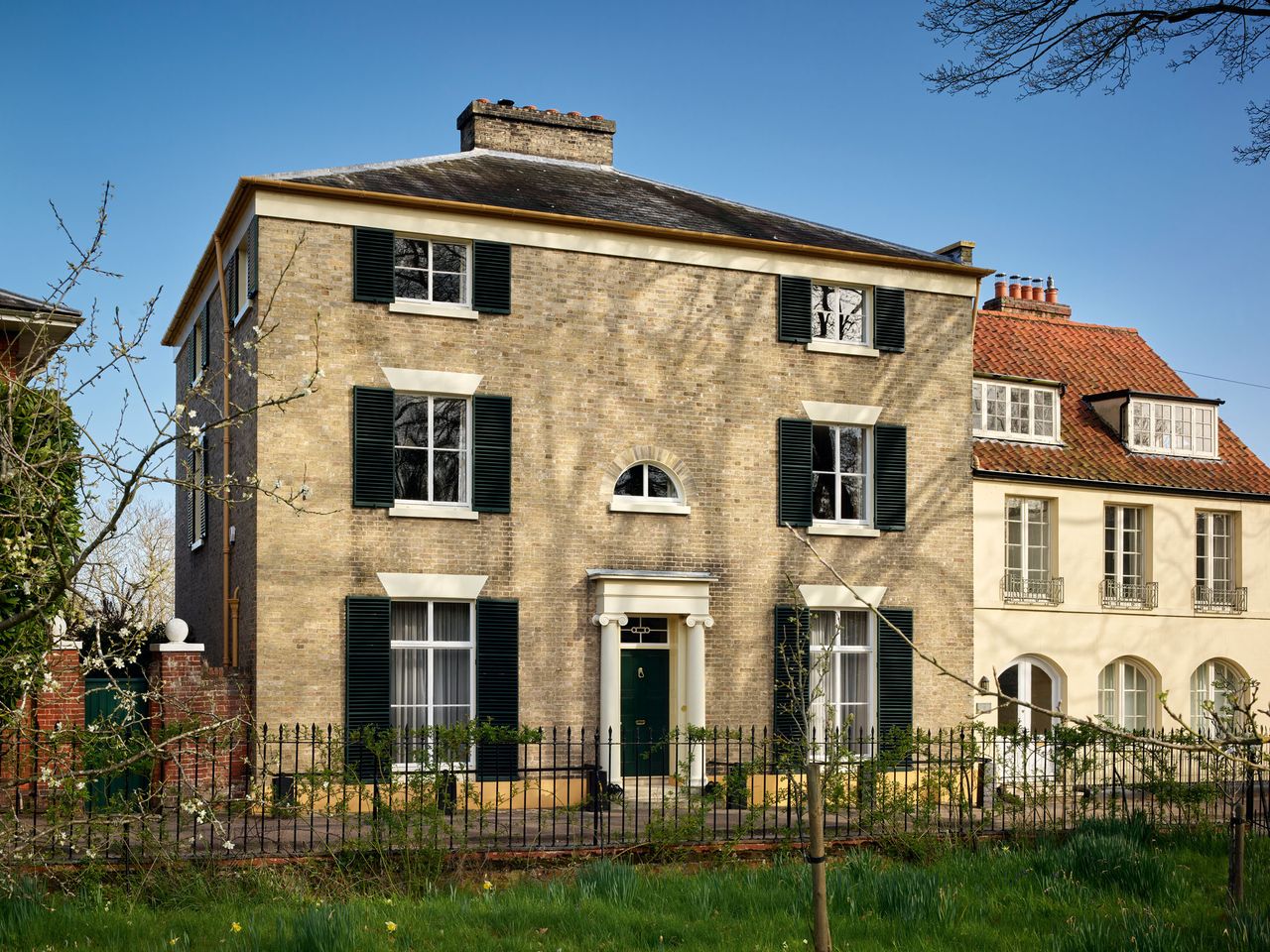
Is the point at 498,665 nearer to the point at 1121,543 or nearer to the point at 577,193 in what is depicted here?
the point at 577,193

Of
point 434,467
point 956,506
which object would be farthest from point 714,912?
point 956,506

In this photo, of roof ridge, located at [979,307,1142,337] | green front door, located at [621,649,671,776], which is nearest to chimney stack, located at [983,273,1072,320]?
roof ridge, located at [979,307,1142,337]

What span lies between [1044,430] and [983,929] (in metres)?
17.6

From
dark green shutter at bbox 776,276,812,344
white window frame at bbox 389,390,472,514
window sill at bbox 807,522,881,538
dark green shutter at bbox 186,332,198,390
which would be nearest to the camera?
white window frame at bbox 389,390,472,514

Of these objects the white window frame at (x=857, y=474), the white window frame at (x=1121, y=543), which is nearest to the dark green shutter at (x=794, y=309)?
the white window frame at (x=857, y=474)

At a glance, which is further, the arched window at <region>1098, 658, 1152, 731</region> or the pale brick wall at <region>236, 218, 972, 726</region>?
the arched window at <region>1098, 658, 1152, 731</region>

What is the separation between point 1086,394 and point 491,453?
Answer: 14411 mm

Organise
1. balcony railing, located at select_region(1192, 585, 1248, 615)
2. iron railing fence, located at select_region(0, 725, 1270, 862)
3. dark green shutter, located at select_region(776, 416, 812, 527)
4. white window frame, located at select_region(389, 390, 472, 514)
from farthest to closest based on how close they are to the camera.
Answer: balcony railing, located at select_region(1192, 585, 1248, 615), dark green shutter, located at select_region(776, 416, 812, 527), white window frame, located at select_region(389, 390, 472, 514), iron railing fence, located at select_region(0, 725, 1270, 862)

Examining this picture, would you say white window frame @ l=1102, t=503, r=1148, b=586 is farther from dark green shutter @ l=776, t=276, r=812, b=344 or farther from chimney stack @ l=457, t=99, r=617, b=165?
chimney stack @ l=457, t=99, r=617, b=165

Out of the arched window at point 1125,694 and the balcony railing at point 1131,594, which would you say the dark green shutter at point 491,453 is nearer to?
the balcony railing at point 1131,594

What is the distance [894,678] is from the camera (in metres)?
22.7

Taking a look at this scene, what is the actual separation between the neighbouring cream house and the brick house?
Result: 196 centimetres

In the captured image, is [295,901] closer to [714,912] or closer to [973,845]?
[714,912]

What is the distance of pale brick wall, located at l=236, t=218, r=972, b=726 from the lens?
63.6 ft
